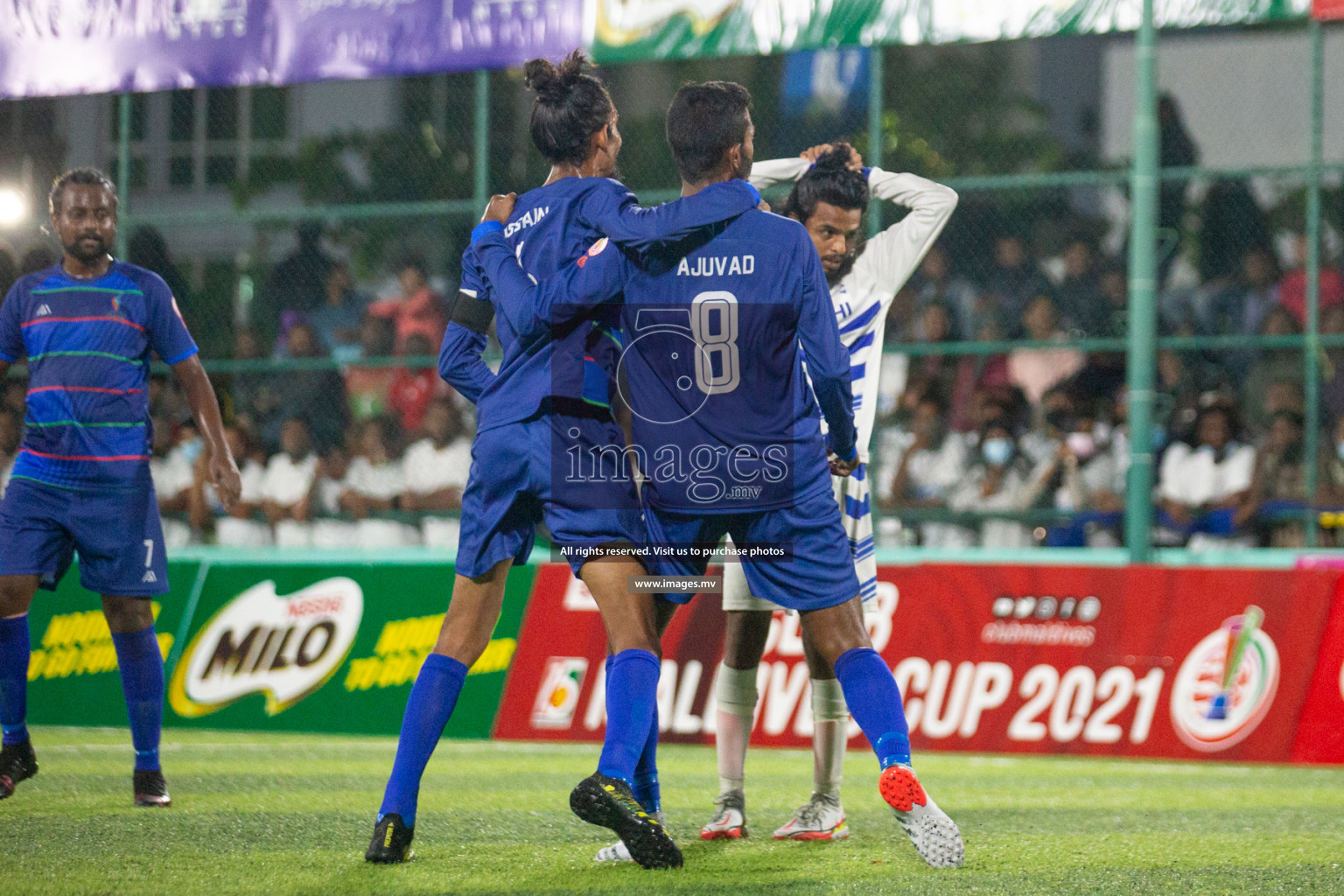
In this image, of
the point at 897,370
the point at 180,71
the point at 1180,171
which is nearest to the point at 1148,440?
the point at 1180,171

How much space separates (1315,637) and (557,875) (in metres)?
4.96

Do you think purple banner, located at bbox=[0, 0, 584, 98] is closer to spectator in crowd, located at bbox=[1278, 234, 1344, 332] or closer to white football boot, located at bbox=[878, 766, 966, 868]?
spectator in crowd, located at bbox=[1278, 234, 1344, 332]

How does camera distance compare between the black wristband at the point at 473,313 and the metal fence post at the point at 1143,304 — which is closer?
the black wristband at the point at 473,313

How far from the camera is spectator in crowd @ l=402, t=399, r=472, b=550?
428 inches

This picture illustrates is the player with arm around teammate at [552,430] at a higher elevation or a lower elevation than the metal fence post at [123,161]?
lower

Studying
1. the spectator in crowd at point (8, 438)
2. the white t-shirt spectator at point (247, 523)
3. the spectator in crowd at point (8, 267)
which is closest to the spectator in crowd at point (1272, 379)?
the white t-shirt spectator at point (247, 523)

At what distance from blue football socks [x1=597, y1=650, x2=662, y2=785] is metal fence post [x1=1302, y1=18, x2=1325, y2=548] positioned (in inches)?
254

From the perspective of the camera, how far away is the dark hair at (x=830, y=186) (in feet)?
16.8

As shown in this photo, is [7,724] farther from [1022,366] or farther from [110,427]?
[1022,366]

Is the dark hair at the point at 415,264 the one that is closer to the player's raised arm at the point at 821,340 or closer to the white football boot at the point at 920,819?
the player's raised arm at the point at 821,340

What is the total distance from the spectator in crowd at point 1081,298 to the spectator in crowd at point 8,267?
25.3ft

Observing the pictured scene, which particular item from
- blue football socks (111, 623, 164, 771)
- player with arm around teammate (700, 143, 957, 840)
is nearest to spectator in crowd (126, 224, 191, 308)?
blue football socks (111, 623, 164, 771)

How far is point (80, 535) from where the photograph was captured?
5.76 metres

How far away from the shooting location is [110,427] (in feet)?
19.1
